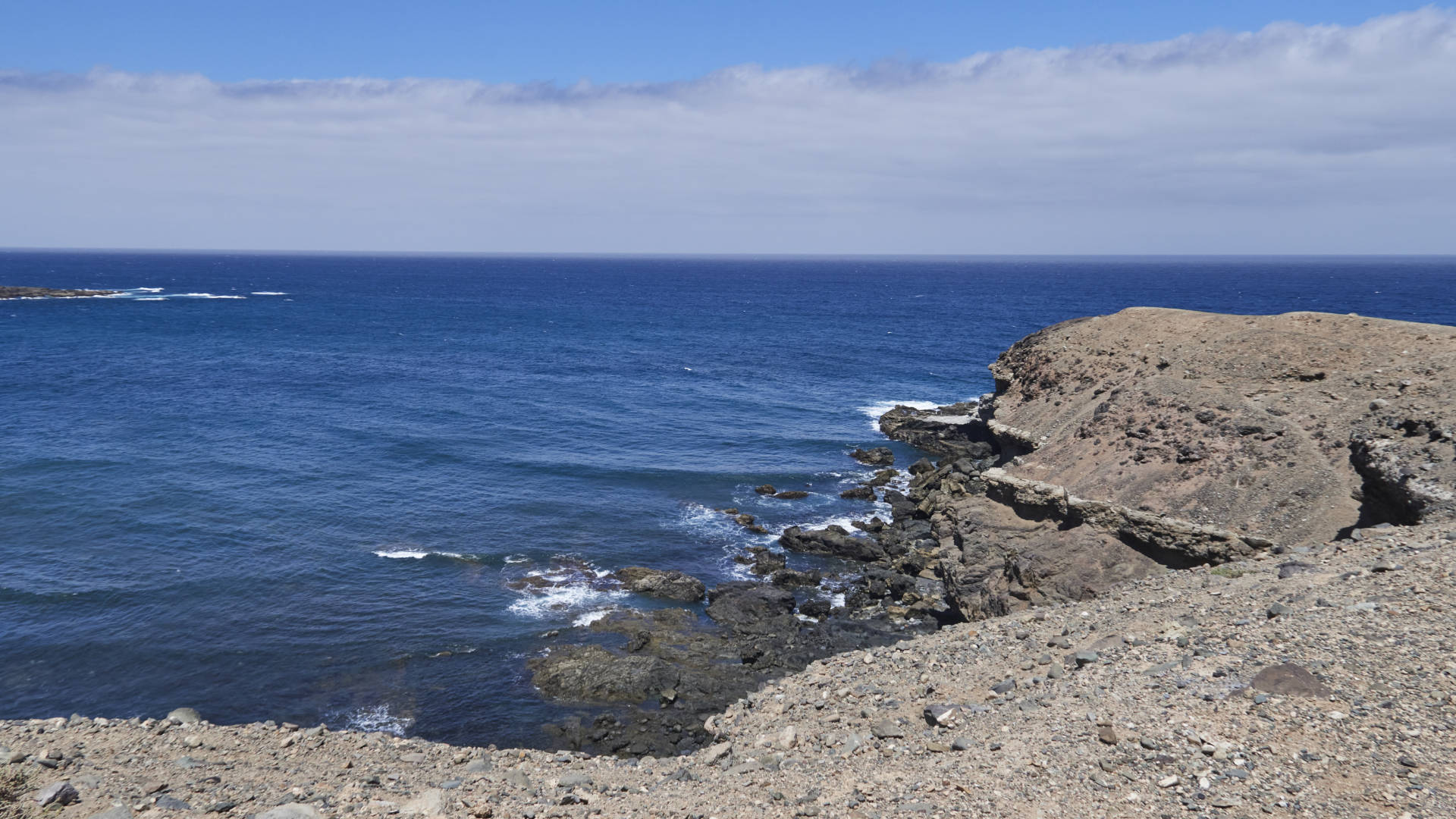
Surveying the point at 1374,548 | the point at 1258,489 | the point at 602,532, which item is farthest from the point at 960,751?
the point at 602,532

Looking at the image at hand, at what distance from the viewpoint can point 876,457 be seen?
60094mm

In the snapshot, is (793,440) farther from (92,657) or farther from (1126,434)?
(92,657)

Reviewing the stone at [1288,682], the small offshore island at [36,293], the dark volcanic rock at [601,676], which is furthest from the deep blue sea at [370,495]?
the small offshore island at [36,293]

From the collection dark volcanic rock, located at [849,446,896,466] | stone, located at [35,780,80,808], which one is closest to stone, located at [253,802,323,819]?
stone, located at [35,780,80,808]

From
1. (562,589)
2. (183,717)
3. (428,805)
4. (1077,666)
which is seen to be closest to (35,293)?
(562,589)

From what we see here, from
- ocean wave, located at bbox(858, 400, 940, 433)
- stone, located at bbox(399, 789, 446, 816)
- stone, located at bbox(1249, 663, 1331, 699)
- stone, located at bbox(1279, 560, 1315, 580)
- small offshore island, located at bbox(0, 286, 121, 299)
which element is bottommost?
ocean wave, located at bbox(858, 400, 940, 433)

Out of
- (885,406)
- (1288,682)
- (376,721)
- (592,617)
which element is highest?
(1288,682)

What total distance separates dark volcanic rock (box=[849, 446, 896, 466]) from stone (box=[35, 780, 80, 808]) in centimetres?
4830

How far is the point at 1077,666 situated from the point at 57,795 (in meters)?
20.1

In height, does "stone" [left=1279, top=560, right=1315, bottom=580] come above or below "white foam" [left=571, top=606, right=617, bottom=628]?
above

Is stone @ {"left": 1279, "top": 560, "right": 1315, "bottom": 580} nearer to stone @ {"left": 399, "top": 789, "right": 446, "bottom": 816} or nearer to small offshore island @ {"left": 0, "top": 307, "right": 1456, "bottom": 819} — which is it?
small offshore island @ {"left": 0, "top": 307, "right": 1456, "bottom": 819}

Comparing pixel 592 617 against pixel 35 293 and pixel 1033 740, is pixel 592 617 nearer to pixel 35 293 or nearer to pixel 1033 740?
pixel 1033 740

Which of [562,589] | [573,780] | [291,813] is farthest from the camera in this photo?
[562,589]

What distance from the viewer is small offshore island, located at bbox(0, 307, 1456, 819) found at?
1511 cm
